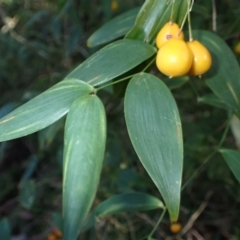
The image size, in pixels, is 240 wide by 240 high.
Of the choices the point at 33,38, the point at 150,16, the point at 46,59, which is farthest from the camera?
the point at 33,38

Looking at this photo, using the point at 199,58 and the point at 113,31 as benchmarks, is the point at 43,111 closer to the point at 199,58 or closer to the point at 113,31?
the point at 199,58

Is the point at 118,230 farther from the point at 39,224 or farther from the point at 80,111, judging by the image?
the point at 80,111

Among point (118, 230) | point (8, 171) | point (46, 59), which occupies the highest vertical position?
point (46, 59)

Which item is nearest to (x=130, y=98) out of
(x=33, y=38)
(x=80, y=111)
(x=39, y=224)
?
(x=80, y=111)

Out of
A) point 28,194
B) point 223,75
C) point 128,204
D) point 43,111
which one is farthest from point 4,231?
point 28,194

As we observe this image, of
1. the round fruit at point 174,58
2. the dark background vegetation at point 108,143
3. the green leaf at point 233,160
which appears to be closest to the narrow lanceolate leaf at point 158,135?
the round fruit at point 174,58
